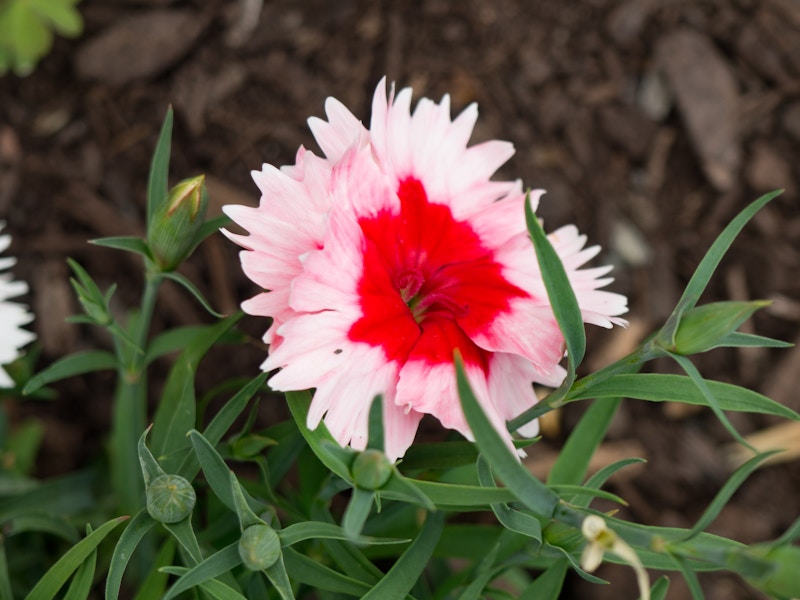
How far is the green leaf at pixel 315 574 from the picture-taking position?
3.55ft

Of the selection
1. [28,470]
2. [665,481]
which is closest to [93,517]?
[28,470]

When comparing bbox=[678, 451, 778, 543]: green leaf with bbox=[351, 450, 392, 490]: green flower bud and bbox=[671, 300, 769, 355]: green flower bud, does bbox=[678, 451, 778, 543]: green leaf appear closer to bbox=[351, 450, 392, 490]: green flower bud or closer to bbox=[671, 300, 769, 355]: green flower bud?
bbox=[671, 300, 769, 355]: green flower bud

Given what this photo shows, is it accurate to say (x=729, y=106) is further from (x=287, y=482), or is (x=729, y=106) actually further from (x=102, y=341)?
(x=102, y=341)

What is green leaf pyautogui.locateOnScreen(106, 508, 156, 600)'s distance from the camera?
98cm

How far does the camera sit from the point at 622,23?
224 centimetres

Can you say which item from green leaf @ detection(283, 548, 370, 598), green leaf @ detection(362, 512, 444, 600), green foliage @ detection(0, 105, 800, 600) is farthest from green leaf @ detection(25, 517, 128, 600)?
green leaf @ detection(362, 512, 444, 600)

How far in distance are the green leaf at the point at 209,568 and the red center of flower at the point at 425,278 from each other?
0.30m

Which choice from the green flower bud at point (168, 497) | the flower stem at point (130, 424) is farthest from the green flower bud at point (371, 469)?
the flower stem at point (130, 424)

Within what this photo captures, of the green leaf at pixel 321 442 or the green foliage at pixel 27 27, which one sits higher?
the green foliage at pixel 27 27

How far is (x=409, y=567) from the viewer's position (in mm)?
1069

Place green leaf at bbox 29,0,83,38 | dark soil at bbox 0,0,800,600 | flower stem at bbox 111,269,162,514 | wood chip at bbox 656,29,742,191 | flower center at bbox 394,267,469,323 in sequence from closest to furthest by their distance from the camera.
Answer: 1. flower center at bbox 394,267,469,323
2. flower stem at bbox 111,269,162,514
3. green leaf at bbox 29,0,83,38
4. dark soil at bbox 0,0,800,600
5. wood chip at bbox 656,29,742,191

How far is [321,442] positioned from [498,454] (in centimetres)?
20

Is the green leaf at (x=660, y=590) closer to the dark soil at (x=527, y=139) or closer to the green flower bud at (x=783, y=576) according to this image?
the green flower bud at (x=783, y=576)

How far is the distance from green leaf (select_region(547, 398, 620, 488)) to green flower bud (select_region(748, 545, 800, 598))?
56 cm
